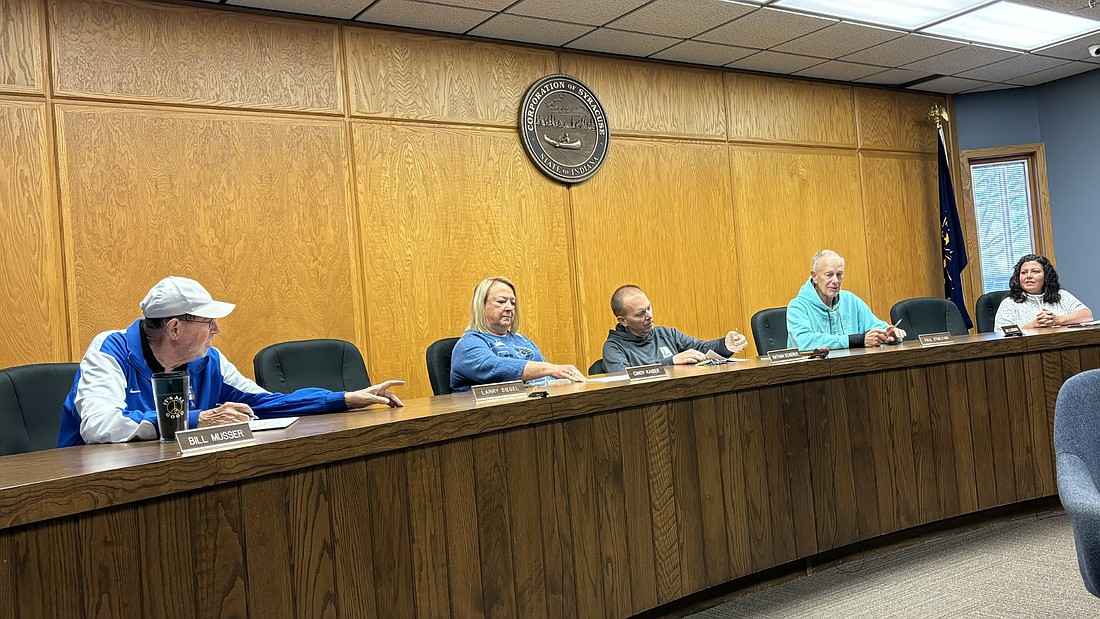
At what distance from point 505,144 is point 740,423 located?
2677 millimetres

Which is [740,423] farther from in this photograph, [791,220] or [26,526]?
[791,220]

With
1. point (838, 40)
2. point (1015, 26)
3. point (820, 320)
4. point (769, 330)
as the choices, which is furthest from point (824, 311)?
point (1015, 26)

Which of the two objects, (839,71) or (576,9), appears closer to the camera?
(576,9)

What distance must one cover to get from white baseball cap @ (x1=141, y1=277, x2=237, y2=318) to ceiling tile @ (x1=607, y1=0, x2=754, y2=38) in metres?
3.01

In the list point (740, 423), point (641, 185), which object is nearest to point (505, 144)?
point (641, 185)

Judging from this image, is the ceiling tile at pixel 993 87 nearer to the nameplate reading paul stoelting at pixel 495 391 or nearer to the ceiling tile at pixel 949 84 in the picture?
the ceiling tile at pixel 949 84

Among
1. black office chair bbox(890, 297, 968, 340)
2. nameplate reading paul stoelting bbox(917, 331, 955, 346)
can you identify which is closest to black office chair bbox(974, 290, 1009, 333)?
black office chair bbox(890, 297, 968, 340)

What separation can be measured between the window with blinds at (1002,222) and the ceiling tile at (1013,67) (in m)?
0.80

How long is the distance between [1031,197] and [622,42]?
394 centimetres

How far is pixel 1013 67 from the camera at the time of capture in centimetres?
616

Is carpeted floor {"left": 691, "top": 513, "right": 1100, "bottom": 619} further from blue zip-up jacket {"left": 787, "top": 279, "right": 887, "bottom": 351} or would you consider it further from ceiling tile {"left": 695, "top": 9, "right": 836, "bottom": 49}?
ceiling tile {"left": 695, "top": 9, "right": 836, "bottom": 49}

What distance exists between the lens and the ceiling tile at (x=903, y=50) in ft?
17.6

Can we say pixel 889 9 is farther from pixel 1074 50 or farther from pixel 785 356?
pixel 785 356

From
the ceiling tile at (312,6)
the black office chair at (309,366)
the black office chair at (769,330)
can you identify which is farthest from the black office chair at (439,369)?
the ceiling tile at (312,6)
